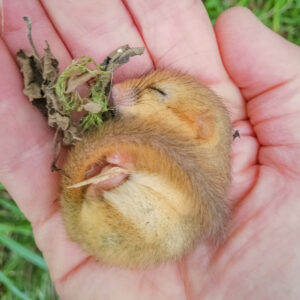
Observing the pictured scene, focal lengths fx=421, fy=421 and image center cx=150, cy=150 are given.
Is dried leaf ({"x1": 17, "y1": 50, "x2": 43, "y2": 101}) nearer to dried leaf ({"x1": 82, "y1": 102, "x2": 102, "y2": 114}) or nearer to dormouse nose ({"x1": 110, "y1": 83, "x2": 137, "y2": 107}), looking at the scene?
dried leaf ({"x1": 82, "y1": 102, "x2": 102, "y2": 114})

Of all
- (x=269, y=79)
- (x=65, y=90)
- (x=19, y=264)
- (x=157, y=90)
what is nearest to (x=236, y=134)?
(x=269, y=79)

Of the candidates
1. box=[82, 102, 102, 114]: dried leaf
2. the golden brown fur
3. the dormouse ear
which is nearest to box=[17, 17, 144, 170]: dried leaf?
box=[82, 102, 102, 114]: dried leaf

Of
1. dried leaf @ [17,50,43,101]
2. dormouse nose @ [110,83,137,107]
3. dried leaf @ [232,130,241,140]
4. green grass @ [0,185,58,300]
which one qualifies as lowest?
green grass @ [0,185,58,300]

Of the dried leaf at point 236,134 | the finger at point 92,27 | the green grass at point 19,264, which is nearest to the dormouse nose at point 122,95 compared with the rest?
the finger at point 92,27

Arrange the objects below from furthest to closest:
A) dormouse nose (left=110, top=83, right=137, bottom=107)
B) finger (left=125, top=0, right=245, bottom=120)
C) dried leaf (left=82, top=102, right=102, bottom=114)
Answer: finger (left=125, top=0, right=245, bottom=120) → dormouse nose (left=110, top=83, right=137, bottom=107) → dried leaf (left=82, top=102, right=102, bottom=114)

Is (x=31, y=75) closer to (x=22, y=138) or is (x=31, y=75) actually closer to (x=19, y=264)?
(x=22, y=138)

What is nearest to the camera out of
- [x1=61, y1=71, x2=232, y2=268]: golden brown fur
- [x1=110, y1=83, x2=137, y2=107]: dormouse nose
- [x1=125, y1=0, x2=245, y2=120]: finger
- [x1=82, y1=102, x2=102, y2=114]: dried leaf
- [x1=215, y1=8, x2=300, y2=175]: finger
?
[x1=61, y1=71, x2=232, y2=268]: golden brown fur

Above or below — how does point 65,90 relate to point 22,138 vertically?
above

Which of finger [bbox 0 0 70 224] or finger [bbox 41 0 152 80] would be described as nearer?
finger [bbox 0 0 70 224]
